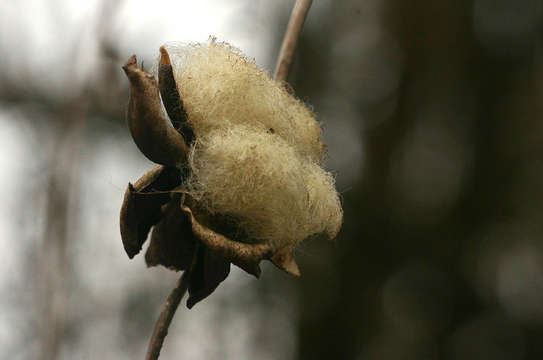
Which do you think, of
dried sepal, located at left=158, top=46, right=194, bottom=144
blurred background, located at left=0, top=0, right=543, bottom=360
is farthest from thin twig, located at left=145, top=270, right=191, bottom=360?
blurred background, located at left=0, top=0, right=543, bottom=360

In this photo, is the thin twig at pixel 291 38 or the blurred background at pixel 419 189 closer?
the thin twig at pixel 291 38

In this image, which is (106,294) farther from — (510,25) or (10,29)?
(510,25)

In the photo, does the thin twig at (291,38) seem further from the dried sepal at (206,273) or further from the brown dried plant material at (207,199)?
the dried sepal at (206,273)

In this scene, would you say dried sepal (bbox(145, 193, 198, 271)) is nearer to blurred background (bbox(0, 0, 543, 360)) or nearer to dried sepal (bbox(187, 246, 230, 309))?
dried sepal (bbox(187, 246, 230, 309))

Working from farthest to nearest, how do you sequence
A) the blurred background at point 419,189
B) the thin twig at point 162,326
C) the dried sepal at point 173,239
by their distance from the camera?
the blurred background at point 419,189 → the dried sepal at point 173,239 → the thin twig at point 162,326

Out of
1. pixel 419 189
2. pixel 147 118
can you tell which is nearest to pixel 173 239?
pixel 147 118

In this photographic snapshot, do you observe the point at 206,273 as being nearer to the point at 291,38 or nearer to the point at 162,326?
the point at 162,326

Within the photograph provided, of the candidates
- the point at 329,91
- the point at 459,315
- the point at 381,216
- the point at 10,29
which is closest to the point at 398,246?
the point at 381,216

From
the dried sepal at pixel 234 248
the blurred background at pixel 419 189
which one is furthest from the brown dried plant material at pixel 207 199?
the blurred background at pixel 419 189
